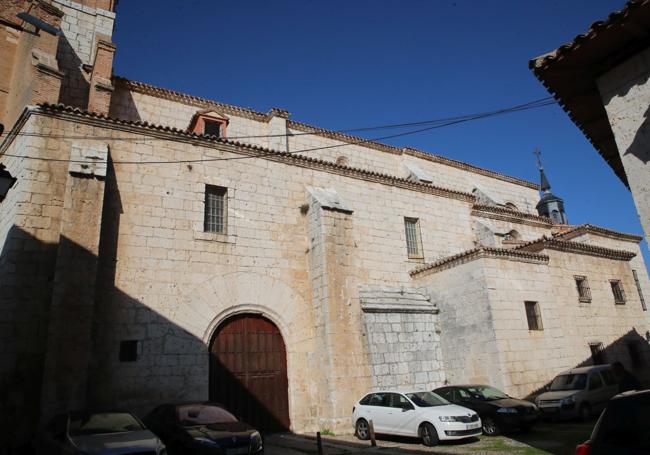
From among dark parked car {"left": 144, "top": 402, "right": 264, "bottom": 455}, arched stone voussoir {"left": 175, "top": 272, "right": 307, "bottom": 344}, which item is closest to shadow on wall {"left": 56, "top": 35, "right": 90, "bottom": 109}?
arched stone voussoir {"left": 175, "top": 272, "right": 307, "bottom": 344}

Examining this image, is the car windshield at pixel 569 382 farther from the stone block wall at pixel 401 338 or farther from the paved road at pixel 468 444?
the stone block wall at pixel 401 338

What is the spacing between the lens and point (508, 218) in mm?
21141

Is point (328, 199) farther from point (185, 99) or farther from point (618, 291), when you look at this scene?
point (618, 291)

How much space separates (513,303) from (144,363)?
1079 cm

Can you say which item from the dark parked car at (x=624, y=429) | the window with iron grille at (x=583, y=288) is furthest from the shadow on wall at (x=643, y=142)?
the window with iron grille at (x=583, y=288)

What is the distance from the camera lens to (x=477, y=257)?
13.9 metres

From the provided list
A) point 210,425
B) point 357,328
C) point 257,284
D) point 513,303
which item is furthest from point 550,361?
point 210,425

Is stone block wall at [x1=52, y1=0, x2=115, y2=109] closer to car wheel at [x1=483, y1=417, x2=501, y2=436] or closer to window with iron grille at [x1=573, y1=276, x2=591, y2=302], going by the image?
car wheel at [x1=483, y1=417, x2=501, y2=436]

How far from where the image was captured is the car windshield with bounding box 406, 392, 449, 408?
1026 centimetres

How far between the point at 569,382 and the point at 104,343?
12449mm

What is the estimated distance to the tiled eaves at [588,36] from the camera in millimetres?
5000

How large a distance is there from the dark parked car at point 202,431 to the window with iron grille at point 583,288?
13523 mm

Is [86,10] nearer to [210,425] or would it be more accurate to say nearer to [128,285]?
[128,285]

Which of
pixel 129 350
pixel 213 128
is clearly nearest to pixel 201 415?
pixel 129 350
